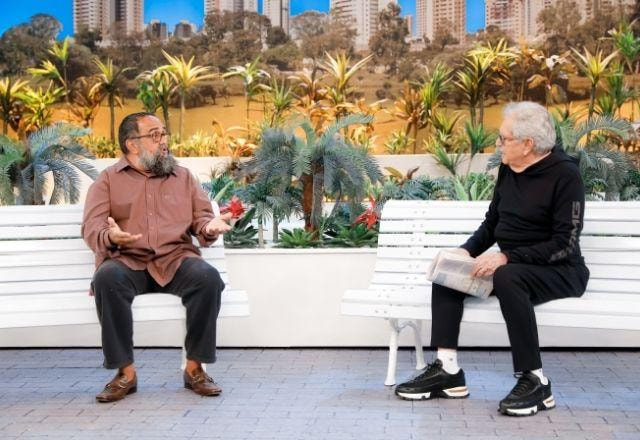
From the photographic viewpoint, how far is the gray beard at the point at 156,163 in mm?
4461

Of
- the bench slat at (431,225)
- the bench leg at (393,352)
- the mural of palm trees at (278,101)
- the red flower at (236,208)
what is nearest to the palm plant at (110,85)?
the mural of palm trees at (278,101)

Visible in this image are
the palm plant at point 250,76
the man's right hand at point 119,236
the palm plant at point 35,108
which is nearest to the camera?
the man's right hand at point 119,236

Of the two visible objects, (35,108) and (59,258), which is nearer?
(59,258)

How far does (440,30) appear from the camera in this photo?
14445 mm

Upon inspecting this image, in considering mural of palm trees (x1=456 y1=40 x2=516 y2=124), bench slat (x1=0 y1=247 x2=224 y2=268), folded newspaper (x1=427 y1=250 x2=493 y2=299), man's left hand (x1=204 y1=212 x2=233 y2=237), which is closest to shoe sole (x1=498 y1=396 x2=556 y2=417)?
folded newspaper (x1=427 y1=250 x2=493 y2=299)

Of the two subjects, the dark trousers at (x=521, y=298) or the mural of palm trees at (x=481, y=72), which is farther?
the mural of palm trees at (x=481, y=72)

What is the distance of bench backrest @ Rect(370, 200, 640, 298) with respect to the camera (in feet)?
14.1

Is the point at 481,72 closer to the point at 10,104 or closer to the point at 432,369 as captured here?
the point at 10,104

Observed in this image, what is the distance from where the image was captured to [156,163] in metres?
4.47

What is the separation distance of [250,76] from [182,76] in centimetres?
99

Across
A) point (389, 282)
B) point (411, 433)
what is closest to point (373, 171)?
point (389, 282)

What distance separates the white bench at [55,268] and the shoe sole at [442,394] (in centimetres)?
71

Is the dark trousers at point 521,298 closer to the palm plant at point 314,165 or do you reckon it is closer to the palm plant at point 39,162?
the palm plant at point 314,165

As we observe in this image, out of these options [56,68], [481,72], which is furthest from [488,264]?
[56,68]
